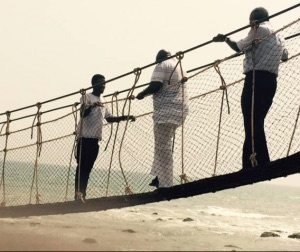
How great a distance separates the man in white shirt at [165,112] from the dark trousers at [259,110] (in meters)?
0.90

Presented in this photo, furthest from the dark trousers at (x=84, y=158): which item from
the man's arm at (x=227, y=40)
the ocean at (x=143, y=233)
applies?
the man's arm at (x=227, y=40)

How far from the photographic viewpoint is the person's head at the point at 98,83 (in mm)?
6330

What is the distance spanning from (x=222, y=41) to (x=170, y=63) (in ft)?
2.92

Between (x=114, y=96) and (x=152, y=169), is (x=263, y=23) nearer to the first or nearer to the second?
(x=152, y=169)

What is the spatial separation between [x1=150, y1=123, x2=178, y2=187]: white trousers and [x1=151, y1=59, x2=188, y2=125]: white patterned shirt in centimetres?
11

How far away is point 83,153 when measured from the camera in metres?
6.13

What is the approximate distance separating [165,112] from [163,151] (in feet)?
1.64

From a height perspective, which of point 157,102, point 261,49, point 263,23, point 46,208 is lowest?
point 46,208

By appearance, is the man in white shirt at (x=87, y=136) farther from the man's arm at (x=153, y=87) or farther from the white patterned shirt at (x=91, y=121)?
the man's arm at (x=153, y=87)

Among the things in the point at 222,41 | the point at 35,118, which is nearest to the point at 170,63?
the point at 222,41

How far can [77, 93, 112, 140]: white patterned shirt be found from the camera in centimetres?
613

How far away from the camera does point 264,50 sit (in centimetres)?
440

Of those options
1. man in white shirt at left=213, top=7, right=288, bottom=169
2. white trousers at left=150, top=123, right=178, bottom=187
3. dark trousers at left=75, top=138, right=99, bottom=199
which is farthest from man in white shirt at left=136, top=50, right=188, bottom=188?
dark trousers at left=75, top=138, right=99, bottom=199

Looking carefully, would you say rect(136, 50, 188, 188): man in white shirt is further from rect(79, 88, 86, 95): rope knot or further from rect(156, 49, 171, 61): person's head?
rect(79, 88, 86, 95): rope knot
